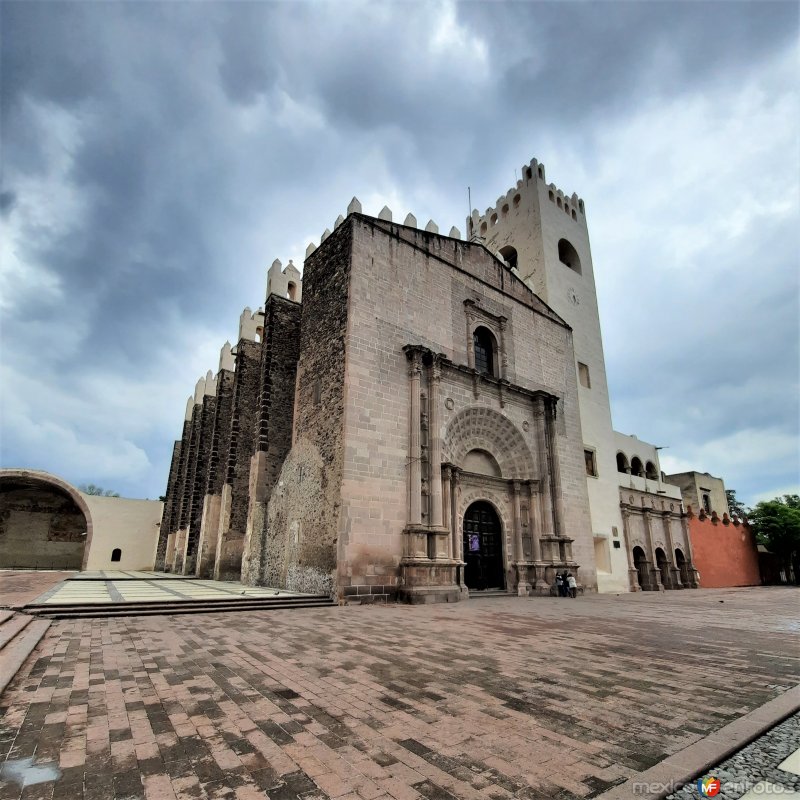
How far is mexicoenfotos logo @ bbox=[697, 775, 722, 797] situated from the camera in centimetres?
206

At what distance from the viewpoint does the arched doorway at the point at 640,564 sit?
68.7 feet

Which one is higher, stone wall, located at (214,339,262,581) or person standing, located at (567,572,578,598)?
stone wall, located at (214,339,262,581)

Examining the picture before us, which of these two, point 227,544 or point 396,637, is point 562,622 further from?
point 227,544

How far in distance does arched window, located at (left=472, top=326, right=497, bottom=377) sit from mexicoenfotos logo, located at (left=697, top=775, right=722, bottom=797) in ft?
45.0

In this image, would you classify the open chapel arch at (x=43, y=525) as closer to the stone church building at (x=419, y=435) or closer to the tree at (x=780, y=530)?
the stone church building at (x=419, y=435)

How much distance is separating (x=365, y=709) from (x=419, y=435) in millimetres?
9048

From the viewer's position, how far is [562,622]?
7629 mm

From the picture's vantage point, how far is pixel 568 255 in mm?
23047

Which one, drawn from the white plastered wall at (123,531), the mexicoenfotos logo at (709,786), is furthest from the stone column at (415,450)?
the white plastered wall at (123,531)

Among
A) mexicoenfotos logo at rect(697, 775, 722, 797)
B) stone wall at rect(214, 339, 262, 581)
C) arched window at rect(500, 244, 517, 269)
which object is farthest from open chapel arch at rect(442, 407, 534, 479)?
arched window at rect(500, 244, 517, 269)

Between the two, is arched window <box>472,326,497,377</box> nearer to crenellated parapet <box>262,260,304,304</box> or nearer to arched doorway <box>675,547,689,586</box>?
A: crenellated parapet <box>262,260,304,304</box>

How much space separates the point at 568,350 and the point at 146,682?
1794cm

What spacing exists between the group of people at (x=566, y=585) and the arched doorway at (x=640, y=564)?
8694 millimetres

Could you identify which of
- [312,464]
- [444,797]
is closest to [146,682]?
[444,797]
